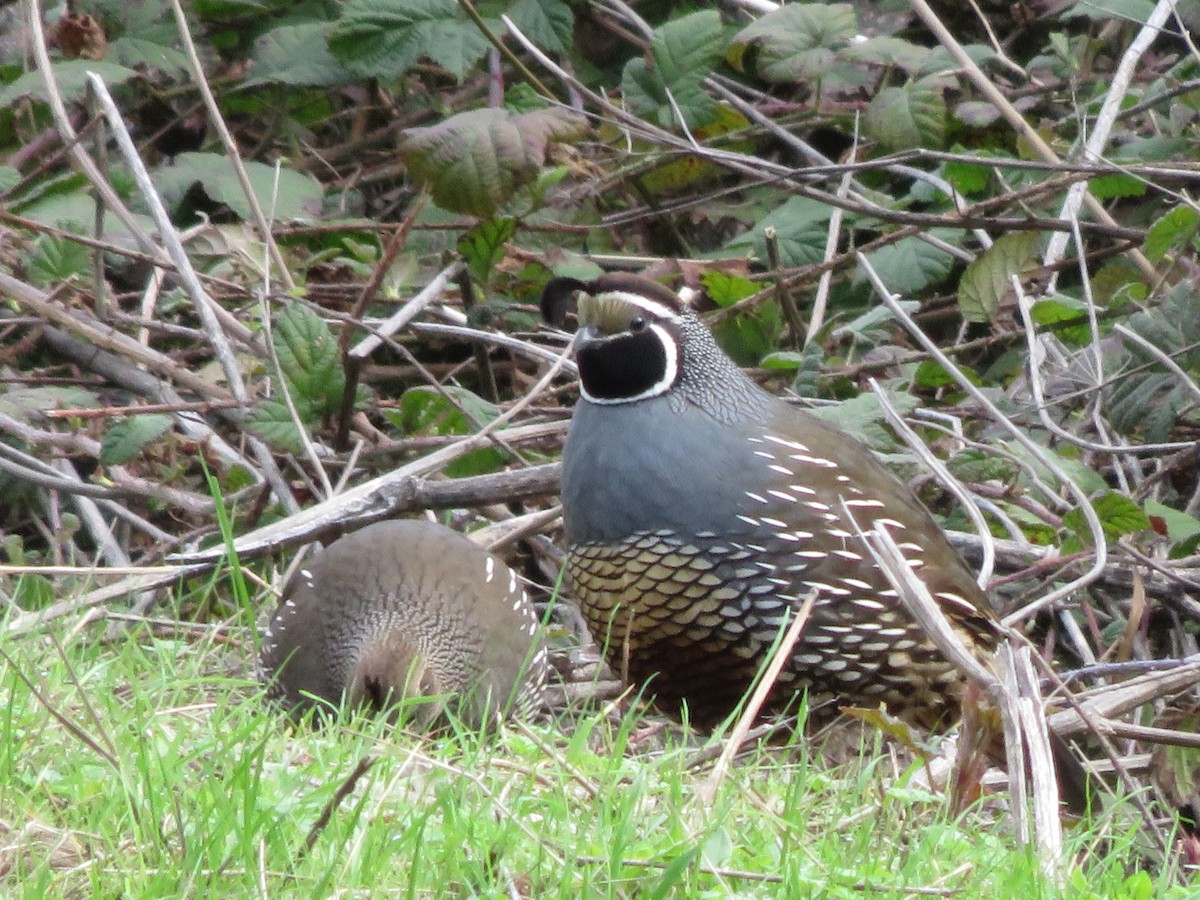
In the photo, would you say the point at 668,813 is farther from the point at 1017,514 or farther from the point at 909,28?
the point at 909,28

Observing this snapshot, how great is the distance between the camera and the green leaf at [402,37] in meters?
6.43

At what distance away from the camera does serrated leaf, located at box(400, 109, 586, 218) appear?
568 cm

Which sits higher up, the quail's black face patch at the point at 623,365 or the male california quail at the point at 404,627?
the quail's black face patch at the point at 623,365

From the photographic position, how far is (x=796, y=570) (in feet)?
14.2

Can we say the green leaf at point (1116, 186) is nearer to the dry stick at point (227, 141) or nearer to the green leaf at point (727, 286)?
the green leaf at point (727, 286)

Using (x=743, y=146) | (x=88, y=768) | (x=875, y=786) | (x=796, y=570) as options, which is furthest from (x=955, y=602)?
(x=743, y=146)

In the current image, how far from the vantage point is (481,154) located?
568cm

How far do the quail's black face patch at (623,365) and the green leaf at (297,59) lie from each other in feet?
8.92

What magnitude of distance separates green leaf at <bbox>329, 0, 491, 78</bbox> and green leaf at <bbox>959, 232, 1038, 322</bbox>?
1936 mm

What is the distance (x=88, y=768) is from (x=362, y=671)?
144cm

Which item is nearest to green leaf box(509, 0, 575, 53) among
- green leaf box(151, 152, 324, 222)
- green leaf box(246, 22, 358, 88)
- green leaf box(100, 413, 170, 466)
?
green leaf box(246, 22, 358, 88)

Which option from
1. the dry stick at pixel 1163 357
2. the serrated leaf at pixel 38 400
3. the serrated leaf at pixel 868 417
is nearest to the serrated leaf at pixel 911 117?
the dry stick at pixel 1163 357

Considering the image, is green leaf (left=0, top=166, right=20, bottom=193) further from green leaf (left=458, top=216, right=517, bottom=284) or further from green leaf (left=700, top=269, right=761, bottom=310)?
green leaf (left=700, top=269, right=761, bottom=310)

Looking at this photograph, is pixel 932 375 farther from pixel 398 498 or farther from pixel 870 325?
pixel 398 498
